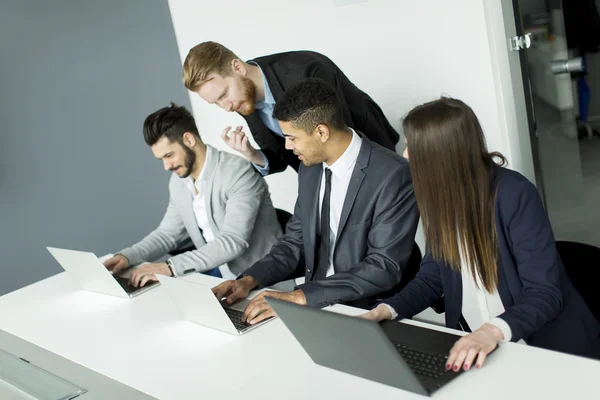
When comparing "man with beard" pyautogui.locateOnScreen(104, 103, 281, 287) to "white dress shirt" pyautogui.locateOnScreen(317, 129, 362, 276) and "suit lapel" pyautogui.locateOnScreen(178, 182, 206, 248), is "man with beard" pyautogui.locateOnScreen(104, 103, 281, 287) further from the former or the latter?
"white dress shirt" pyautogui.locateOnScreen(317, 129, 362, 276)

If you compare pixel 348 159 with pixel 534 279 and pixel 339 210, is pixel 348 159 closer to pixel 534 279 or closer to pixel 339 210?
pixel 339 210

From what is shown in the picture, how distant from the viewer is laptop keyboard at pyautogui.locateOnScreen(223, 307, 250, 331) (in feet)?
6.96

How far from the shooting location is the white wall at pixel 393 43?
3283mm

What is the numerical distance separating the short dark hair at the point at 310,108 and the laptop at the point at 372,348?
2.84ft

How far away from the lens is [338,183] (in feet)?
8.27

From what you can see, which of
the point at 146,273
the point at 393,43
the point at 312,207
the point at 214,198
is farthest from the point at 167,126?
the point at 393,43

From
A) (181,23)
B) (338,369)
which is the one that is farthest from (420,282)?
(181,23)

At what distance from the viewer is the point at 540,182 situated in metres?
3.39

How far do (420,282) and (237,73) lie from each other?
1.25 m

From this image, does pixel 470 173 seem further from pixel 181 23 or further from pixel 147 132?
pixel 181 23

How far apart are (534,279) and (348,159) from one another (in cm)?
84

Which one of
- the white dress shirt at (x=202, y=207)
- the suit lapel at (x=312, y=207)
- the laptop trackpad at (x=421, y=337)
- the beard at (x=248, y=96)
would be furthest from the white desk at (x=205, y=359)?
the beard at (x=248, y=96)

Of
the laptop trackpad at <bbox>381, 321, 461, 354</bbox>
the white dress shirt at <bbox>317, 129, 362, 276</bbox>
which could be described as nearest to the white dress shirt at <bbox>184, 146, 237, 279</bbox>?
the white dress shirt at <bbox>317, 129, 362, 276</bbox>

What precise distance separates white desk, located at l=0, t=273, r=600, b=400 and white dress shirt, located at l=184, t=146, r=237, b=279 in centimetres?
50
